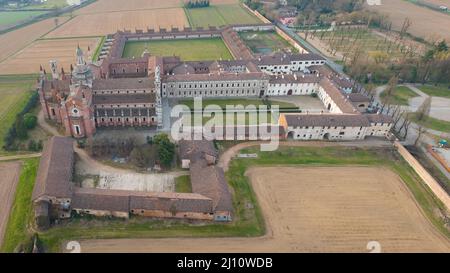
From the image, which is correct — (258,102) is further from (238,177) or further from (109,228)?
(109,228)

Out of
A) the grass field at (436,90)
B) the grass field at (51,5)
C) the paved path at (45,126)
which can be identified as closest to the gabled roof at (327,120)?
the grass field at (436,90)

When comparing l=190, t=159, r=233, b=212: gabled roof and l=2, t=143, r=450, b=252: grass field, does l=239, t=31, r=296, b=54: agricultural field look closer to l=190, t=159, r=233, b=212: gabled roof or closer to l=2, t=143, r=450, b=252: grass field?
l=2, t=143, r=450, b=252: grass field

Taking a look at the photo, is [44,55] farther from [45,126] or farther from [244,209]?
[244,209]

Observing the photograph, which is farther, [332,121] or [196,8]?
[196,8]

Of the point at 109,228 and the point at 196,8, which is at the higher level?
A: the point at 196,8

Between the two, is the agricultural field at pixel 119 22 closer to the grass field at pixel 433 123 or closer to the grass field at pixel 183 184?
the grass field at pixel 183 184

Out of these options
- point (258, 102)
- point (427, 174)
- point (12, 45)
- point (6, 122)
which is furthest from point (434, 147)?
point (12, 45)

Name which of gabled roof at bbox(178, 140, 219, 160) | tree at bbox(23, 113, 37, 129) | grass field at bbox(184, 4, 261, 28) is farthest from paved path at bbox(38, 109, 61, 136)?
grass field at bbox(184, 4, 261, 28)
